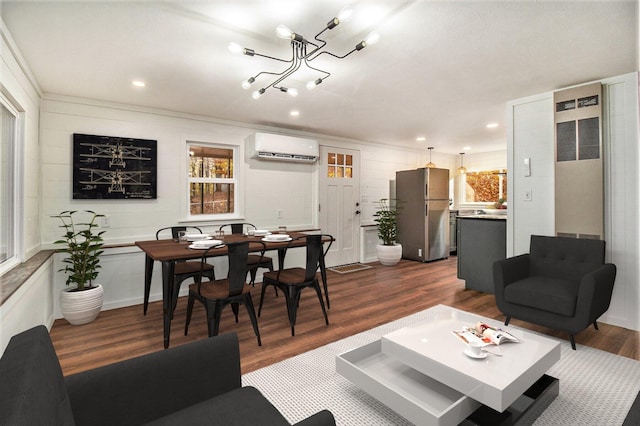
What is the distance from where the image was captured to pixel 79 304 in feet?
10.2

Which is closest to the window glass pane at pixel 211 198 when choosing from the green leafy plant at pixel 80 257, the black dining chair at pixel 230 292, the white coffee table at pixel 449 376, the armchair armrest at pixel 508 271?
the green leafy plant at pixel 80 257

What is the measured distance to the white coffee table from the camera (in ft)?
4.94

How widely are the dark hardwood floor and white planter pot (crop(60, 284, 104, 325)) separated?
0.28 ft

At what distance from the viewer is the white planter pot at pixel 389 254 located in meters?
5.89

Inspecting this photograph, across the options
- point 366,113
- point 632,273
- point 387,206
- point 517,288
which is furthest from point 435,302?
point 387,206

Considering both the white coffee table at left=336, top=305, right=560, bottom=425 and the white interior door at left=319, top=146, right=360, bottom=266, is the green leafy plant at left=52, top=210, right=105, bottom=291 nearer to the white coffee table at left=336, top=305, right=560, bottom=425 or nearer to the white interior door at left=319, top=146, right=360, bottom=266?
the white coffee table at left=336, top=305, right=560, bottom=425

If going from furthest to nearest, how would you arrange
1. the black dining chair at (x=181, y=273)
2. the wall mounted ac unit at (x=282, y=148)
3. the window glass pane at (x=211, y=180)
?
the wall mounted ac unit at (x=282, y=148)
the window glass pane at (x=211, y=180)
the black dining chair at (x=181, y=273)

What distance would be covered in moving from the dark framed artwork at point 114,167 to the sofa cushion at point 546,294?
13.3ft

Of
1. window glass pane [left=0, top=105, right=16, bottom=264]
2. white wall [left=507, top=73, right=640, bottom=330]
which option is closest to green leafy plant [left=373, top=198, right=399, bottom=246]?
white wall [left=507, top=73, right=640, bottom=330]

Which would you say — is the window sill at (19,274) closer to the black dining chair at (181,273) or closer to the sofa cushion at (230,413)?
the black dining chair at (181,273)

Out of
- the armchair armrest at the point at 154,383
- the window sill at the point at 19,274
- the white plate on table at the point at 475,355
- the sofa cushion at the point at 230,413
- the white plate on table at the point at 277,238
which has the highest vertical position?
the white plate on table at the point at 277,238

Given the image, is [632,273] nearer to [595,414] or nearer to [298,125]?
[595,414]

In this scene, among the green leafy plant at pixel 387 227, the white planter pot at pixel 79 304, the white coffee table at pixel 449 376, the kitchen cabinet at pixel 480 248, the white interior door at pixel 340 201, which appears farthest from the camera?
the green leafy plant at pixel 387 227

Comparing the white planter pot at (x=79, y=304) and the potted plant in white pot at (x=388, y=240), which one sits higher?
the potted plant in white pot at (x=388, y=240)
